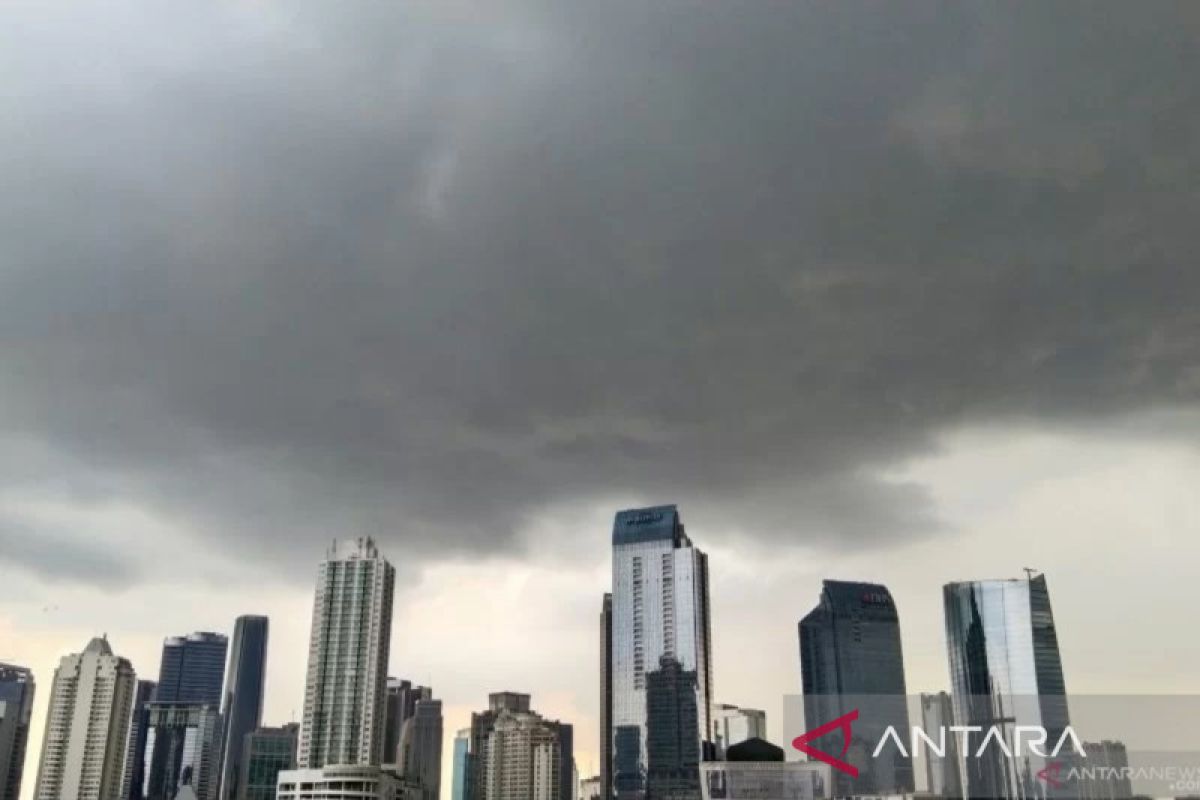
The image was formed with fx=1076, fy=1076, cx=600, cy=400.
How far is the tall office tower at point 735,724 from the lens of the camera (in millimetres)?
122312

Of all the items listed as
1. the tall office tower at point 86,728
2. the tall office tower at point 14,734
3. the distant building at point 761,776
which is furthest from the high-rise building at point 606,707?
the tall office tower at point 14,734

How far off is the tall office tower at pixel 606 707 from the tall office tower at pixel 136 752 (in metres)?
58.1

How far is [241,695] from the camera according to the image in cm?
17650

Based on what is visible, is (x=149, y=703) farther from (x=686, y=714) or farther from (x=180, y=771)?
(x=686, y=714)

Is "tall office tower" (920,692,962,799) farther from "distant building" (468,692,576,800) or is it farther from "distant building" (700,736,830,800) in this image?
"distant building" (468,692,576,800)

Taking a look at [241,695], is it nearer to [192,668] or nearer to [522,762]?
[192,668]

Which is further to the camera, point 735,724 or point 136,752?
point 136,752

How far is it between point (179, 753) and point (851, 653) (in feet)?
297

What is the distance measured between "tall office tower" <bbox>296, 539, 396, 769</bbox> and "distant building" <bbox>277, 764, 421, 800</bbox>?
4528 millimetres

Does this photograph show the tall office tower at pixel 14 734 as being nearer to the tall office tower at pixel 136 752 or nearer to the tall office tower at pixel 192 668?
the tall office tower at pixel 136 752

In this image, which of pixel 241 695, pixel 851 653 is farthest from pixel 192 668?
pixel 851 653

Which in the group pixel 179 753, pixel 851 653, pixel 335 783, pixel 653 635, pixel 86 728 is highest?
pixel 653 635

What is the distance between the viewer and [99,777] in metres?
117

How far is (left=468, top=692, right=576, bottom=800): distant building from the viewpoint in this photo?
132 metres
